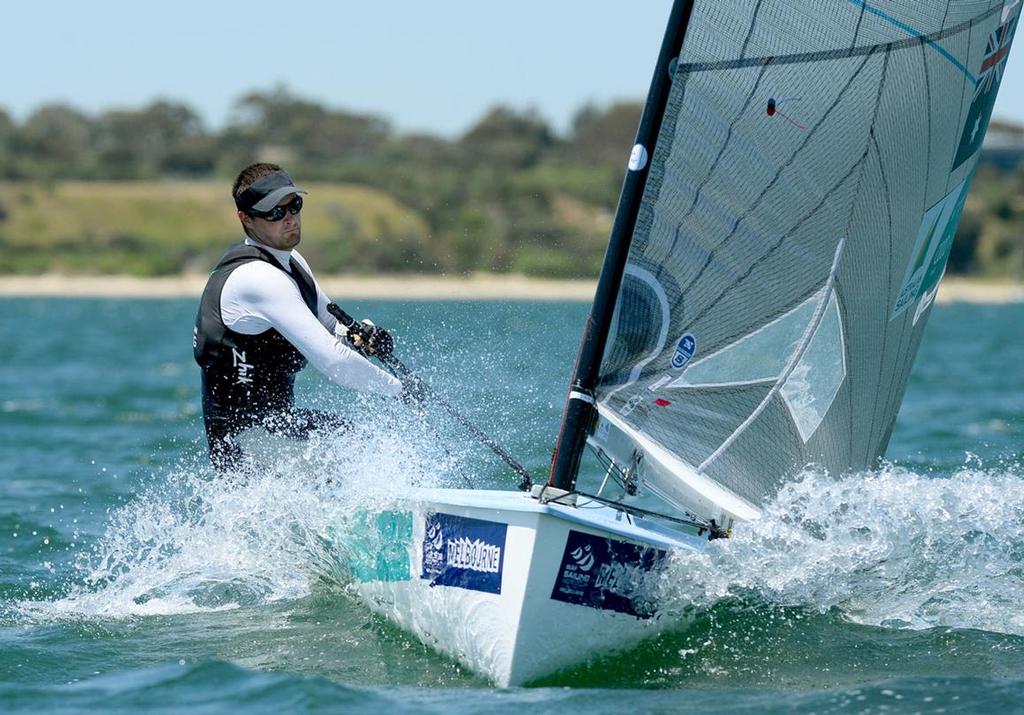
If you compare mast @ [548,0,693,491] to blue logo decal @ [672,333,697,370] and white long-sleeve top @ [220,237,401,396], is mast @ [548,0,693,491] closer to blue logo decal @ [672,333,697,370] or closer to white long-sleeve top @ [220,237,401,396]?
blue logo decal @ [672,333,697,370]

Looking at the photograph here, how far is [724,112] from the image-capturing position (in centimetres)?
452

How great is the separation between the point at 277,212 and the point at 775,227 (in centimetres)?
166

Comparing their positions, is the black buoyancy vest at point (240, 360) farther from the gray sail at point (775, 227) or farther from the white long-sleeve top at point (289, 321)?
the gray sail at point (775, 227)

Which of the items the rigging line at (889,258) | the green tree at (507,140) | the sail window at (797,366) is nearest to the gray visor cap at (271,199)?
the sail window at (797,366)

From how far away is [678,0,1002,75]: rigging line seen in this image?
14.7 ft

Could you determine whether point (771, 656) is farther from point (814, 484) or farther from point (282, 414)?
point (282, 414)

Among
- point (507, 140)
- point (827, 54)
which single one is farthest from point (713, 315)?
point (507, 140)

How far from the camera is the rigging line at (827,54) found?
448cm

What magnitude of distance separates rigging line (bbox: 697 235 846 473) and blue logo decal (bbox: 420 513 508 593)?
0.83m

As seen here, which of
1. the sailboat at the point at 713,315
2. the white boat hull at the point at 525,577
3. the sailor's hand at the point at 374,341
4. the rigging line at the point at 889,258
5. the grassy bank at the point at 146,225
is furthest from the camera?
the grassy bank at the point at 146,225

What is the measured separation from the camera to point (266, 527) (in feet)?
17.6

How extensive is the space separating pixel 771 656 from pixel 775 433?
2.35 ft

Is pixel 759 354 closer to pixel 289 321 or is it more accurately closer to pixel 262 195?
pixel 289 321

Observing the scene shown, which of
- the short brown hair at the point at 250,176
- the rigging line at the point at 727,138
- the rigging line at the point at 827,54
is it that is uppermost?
the rigging line at the point at 827,54
